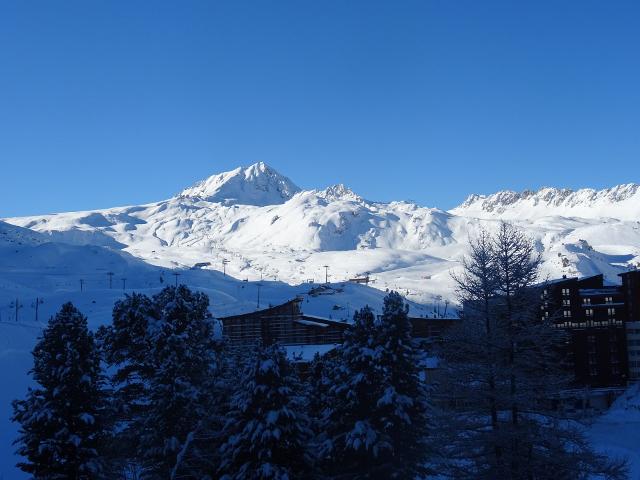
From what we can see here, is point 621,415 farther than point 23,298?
No

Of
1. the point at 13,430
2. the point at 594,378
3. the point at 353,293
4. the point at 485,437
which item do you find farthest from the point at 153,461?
the point at 353,293

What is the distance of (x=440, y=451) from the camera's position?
17781mm

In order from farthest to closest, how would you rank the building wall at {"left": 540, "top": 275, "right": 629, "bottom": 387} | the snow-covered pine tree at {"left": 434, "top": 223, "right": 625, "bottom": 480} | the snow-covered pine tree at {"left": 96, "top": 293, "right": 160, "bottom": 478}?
the building wall at {"left": 540, "top": 275, "right": 629, "bottom": 387}
the snow-covered pine tree at {"left": 96, "top": 293, "right": 160, "bottom": 478}
the snow-covered pine tree at {"left": 434, "top": 223, "right": 625, "bottom": 480}

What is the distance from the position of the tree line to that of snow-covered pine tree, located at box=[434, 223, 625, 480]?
0.04 meters

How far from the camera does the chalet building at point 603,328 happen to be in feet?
233

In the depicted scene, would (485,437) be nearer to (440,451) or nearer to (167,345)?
(440,451)

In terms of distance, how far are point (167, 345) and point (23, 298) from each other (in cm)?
13849

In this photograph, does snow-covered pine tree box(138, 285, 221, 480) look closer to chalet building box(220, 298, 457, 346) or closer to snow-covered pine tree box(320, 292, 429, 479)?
snow-covered pine tree box(320, 292, 429, 479)

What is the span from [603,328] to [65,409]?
216ft

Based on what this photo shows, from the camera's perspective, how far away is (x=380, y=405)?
19.1 metres

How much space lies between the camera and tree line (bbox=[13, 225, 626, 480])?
16359 millimetres

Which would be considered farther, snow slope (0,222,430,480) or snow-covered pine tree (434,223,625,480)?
snow slope (0,222,430,480)

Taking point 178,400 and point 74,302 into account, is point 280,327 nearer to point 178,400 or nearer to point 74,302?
point 178,400

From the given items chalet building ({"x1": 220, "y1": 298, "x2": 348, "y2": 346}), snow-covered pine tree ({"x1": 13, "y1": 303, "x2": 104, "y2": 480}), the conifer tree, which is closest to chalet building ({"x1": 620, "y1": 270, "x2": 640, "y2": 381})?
chalet building ({"x1": 220, "y1": 298, "x2": 348, "y2": 346})
